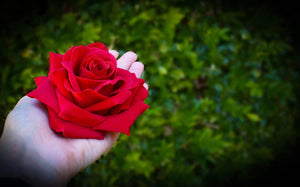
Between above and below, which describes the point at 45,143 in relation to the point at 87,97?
below

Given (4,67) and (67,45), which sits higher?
(67,45)

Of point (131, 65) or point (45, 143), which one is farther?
point (131, 65)

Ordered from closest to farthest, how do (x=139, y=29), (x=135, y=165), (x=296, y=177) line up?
(x=135, y=165), (x=139, y=29), (x=296, y=177)

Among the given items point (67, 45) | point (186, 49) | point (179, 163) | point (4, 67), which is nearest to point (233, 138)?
point (179, 163)

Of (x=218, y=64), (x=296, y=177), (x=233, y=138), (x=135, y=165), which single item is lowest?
(x=296, y=177)

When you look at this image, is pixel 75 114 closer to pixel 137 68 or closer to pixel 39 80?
pixel 39 80

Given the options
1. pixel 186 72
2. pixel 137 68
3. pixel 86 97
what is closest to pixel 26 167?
pixel 86 97

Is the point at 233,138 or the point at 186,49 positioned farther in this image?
the point at 233,138

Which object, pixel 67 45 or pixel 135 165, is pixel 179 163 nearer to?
pixel 135 165
